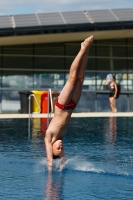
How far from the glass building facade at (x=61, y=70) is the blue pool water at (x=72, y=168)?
1468cm

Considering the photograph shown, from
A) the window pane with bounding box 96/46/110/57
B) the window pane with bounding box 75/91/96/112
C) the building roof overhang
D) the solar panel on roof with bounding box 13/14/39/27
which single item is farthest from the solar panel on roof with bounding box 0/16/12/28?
the window pane with bounding box 75/91/96/112

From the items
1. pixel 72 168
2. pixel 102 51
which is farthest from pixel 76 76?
pixel 102 51

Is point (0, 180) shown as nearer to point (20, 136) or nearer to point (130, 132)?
point (20, 136)

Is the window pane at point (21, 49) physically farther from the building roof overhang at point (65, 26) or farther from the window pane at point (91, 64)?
the window pane at point (91, 64)

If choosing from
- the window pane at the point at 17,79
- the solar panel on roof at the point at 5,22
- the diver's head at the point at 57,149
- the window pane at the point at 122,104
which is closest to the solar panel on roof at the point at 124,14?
the window pane at the point at 122,104

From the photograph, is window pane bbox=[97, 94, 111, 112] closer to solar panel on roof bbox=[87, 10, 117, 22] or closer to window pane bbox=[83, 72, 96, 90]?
window pane bbox=[83, 72, 96, 90]

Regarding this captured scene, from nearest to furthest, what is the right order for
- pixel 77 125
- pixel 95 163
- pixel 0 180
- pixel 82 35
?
1. pixel 0 180
2. pixel 95 163
3. pixel 77 125
4. pixel 82 35

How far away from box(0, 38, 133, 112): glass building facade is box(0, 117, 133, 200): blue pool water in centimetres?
1468

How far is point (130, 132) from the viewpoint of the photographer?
16734 mm

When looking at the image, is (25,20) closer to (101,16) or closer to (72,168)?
(101,16)

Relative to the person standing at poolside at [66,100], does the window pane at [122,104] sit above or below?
below

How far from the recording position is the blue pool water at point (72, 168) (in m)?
7.48

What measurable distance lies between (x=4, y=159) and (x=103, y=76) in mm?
21586

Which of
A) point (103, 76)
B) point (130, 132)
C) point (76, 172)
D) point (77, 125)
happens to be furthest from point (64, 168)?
point (103, 76)
